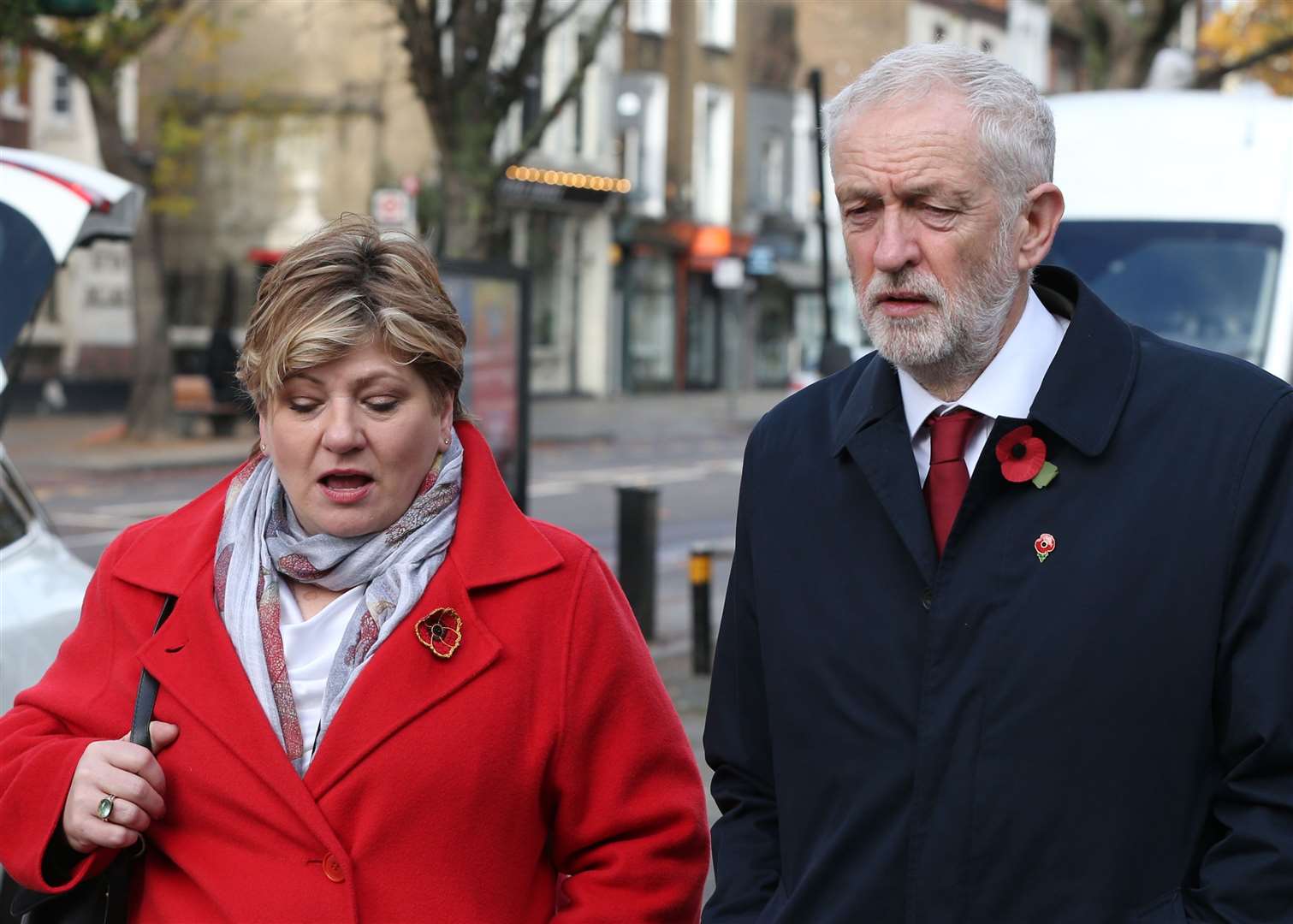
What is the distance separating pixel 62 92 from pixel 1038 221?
33.1m

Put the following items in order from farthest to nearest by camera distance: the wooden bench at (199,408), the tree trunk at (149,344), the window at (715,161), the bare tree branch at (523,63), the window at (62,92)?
the window at (715,161), the window at (62,92), the wooden bench at (199,408), the tree trunk at (149,344), the bare tree branch at (523,63)

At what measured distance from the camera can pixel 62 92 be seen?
33.3 metres

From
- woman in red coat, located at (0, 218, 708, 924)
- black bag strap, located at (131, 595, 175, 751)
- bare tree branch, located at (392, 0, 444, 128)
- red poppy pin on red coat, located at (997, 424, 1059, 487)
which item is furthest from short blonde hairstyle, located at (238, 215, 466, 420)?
bare tree branch, located at (392, 0, 444, 128)

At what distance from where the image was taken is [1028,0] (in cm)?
3138

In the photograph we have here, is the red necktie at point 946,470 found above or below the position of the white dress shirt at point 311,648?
above

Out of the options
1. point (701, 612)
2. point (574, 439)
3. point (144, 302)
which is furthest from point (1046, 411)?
point (574, 439)

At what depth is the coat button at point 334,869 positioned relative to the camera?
8.83 feet

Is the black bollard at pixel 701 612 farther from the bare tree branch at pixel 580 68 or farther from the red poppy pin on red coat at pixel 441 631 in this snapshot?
the bare tree branch at pixel 580 68

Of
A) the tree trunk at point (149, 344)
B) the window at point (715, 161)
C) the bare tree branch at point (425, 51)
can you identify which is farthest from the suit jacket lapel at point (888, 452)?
the window at point (715, 161)

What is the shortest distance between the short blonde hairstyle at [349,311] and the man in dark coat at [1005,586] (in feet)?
1.83

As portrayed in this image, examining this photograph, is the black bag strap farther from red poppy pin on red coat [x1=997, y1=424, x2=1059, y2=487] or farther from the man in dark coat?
red poppy pin on red coat [x1=997, y1=424, x2=1059, y2=487]

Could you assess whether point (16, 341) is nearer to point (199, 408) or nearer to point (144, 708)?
point (144, 708)

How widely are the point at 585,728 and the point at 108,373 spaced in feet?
103

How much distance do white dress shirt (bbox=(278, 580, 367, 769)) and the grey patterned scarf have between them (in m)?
0.01
